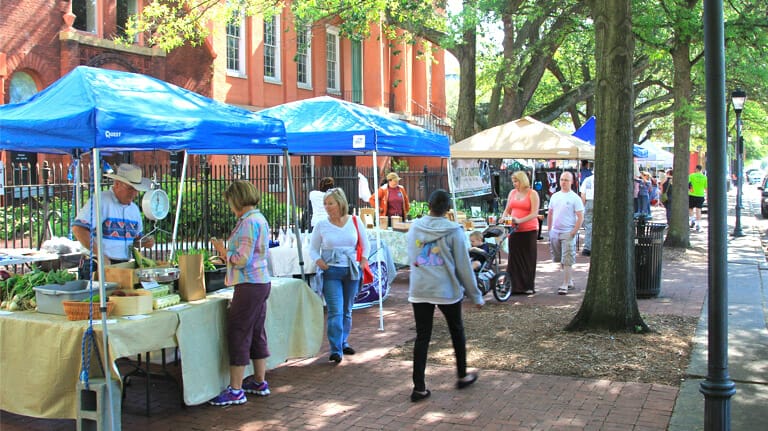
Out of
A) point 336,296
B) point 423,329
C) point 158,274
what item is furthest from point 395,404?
point 158,274

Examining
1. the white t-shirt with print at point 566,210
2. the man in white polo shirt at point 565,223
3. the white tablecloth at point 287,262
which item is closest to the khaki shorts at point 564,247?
the man in white polo shirt at point 565,223

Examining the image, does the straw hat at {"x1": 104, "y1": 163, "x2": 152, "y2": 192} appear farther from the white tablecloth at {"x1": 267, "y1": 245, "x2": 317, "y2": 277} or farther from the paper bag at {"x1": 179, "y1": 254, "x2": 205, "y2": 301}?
the white tablecloth at {"x1": 267, "y1": 245, "x2": 317, "y2": 277}

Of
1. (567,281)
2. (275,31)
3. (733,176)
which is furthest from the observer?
(733,176)

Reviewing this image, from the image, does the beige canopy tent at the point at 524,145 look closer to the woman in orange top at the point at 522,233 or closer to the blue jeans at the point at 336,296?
the woman in orange top at the point at 522,233

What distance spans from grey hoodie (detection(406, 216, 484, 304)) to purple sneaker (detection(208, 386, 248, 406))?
5.46ft

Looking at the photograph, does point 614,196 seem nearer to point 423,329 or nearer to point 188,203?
point 423,329

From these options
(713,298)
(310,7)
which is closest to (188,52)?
(310,7)

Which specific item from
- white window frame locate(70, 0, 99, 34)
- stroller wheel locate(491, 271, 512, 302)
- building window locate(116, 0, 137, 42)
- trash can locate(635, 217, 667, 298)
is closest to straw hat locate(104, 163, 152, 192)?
stroller wheel locate(491, 271, 512, 302)

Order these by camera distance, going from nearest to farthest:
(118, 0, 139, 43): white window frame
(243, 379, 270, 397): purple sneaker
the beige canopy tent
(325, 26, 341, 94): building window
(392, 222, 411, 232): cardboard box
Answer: (243, 379, 270, 397): purple sneaker, (392, 222, 411, 232): cardboard box, the beige canopy tent, (118, 0, 139, 43): white window frame, (325, 26, 341, 94): building window

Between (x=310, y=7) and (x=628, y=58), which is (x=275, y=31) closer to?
(x=310, y=7)

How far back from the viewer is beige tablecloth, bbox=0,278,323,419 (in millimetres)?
5277

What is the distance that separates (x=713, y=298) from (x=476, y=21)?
14350 millimetres

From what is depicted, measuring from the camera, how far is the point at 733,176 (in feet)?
256

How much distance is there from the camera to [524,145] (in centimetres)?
1545
